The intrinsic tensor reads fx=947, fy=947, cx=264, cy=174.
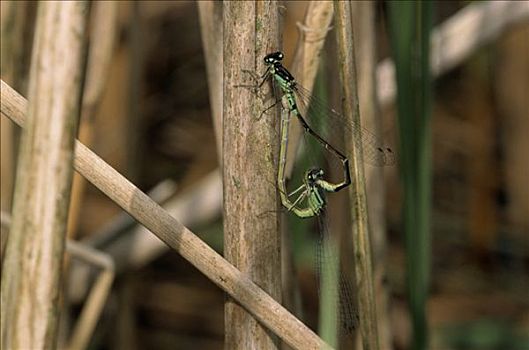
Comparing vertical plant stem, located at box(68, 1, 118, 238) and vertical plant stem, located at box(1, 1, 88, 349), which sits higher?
vertical plant stem, located at box(68, 1, 118, 238)

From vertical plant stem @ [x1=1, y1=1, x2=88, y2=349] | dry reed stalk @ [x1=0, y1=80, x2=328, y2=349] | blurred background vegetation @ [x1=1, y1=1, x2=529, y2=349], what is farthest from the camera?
blurred background vegetation @ [x1=1, y1=1, x2=529, y2=349]

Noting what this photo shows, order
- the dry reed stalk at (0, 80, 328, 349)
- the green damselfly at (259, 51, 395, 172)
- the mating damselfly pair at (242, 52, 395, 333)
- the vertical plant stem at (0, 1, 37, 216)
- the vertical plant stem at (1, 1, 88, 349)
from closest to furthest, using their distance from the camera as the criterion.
A: the vertical plant stem at (1, 1, 88, 349), the dry reed stalk at (0, 80, 328, 349), the green damselfly at (259, 51, 395, 172), the mating damselfly pair at (242, 52, 395, 333), the vertical plant stem at (0, 1, 37, 216)

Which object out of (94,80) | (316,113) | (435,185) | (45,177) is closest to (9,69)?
(94,80)

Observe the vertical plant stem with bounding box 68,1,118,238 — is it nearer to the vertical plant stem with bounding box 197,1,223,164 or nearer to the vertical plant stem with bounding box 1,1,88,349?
the vertical plant stem with bounding box 197,1,223,164

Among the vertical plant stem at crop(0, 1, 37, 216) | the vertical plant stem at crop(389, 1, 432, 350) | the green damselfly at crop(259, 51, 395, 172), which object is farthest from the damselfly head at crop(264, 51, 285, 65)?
the vertical plant stem at crop(0, 1, 37, 216)

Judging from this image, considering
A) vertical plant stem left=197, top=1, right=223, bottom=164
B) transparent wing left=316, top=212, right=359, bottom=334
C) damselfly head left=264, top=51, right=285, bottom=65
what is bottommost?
transparent wing left=316, top=212, right=359, bottom=334

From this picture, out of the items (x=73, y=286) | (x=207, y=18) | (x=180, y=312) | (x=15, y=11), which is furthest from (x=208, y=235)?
(x=207, y=18)

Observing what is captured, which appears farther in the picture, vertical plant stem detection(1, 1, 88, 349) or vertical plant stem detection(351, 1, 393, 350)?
vertical plant stem detection(351, 1, 393, 350)
